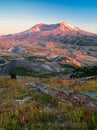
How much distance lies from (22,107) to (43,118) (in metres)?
1.60

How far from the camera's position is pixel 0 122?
10.8 meters

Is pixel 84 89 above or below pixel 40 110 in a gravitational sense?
below

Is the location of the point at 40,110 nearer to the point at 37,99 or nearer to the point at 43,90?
the point at 37,99

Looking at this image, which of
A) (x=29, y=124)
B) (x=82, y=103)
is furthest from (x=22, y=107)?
(x=82, y=103)

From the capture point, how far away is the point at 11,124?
10789mm

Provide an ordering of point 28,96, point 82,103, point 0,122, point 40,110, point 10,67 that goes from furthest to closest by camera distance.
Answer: point 10,67 → point 28,96 → point 82,103 → point 40,110 → point 0,122

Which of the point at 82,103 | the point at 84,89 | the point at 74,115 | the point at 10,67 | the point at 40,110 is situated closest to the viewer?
the point at 74,115

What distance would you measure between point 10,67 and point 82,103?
18622cm

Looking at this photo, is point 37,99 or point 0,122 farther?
point 37,99

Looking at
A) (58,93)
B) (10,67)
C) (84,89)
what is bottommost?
(10,67)

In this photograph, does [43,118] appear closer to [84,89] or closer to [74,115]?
[74,115]

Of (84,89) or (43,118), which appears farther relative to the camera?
(84,89)

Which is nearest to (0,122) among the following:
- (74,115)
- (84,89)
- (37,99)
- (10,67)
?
(74,115)

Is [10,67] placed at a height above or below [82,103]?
below
